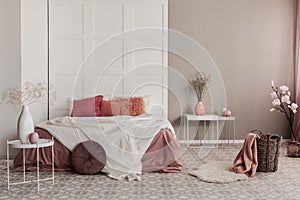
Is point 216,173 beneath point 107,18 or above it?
beneath

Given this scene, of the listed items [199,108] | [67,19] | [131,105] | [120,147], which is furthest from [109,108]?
[67,19]

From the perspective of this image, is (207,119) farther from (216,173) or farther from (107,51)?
(107,51)

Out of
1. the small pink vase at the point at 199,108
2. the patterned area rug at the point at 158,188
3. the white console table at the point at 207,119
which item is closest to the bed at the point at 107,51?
the white console table at the point at 207,119

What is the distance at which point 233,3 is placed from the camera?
7008 mm

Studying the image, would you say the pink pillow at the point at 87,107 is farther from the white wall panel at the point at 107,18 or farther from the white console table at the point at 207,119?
the white console table at the point at 207,119

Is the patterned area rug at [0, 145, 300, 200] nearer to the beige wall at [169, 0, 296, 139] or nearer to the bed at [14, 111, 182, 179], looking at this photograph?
the bed at [14, 111, 182, 179]

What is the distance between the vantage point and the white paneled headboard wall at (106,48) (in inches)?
266

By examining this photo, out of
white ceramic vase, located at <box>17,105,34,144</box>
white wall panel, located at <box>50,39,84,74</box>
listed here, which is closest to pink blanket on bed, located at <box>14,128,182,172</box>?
white ceramic vase, located at <box>17,105,34,144</box>

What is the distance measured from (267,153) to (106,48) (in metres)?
3.17

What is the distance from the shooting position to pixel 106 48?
6816 millimetres

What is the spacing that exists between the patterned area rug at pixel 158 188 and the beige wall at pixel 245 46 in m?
2.11

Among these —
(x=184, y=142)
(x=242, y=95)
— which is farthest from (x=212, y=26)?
(x=184, y=142)

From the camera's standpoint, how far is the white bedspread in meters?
4.86

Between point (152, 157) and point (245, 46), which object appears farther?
point (245, 46)
